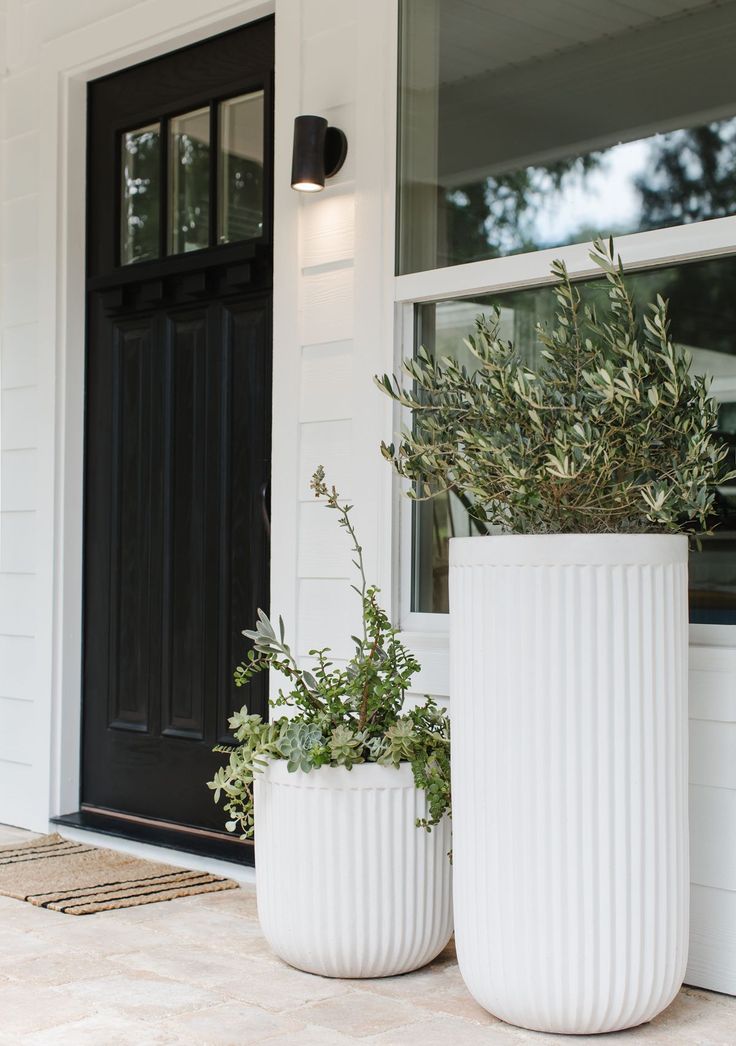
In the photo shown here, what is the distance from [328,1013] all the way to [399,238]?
175cm

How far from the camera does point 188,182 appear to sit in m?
3.61

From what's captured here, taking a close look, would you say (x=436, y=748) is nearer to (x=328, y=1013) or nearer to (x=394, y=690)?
(x=394, y=690)

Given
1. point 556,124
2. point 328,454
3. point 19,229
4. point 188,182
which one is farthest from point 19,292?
point 556,124

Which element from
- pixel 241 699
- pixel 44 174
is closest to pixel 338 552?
pixel 241 699

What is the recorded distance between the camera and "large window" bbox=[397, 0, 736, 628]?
2465 mm

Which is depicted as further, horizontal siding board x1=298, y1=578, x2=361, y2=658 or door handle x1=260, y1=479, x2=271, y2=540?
door handle x1=260, y1=479, x2=271, y2=540

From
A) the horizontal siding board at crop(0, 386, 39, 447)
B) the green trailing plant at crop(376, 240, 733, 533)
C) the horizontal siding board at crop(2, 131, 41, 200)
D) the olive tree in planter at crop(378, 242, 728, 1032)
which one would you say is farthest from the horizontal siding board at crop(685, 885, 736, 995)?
the horizontal siding board at crop(2, 131, 41, 200)

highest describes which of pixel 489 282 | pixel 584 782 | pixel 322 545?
pixel 489 282

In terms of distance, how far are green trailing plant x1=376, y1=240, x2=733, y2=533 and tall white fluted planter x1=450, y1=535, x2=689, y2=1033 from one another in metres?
0.10

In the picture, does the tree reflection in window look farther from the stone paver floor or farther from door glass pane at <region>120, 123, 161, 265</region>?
the stone paver floor

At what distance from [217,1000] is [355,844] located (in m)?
0.37

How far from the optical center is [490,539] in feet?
7.13

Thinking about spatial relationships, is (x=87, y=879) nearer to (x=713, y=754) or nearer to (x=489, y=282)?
(x=713, y=754)

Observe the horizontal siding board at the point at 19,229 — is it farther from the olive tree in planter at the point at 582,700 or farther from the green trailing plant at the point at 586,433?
the olive tree in planter at the point at 582,700
